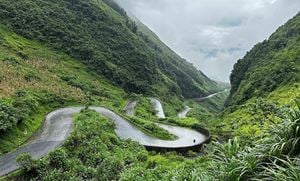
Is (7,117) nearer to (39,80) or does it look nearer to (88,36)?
(39,80)

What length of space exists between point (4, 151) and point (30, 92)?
21.2 meters

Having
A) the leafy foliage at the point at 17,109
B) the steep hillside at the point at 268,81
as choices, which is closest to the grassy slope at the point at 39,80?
the leafy foliage at the point at 17,109

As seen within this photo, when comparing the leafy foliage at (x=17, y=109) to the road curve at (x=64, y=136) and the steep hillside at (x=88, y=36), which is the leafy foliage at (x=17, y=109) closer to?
the road curve at (x=64, y=136)

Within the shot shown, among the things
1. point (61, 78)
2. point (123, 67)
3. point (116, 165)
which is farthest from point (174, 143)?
point (123, 67)

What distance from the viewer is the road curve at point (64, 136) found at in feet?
110

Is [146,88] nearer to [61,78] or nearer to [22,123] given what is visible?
[61,78]

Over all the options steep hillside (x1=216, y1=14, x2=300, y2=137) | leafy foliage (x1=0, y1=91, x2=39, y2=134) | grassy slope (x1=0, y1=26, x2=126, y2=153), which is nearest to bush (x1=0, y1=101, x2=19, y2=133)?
leafy foliage (x1=0, y1=91, x2=39, y2=134)

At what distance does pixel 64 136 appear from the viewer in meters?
40.2

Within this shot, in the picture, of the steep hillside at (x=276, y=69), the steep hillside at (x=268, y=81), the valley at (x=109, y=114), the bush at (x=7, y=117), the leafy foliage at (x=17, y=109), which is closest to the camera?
the valley at (x=109, y=114)

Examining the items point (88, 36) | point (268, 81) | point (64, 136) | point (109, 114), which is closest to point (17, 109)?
point (64, 136)

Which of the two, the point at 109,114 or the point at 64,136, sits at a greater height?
the point at 109,114

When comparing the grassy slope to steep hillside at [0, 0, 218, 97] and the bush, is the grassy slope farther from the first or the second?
steep hillside at [0, 0, 218, 97]

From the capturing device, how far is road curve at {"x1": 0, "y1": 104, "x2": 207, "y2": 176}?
110 ft

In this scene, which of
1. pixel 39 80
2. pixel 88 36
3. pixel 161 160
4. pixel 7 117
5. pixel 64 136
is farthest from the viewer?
pixel 88 36
